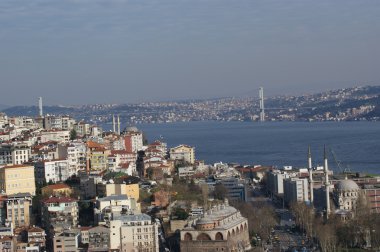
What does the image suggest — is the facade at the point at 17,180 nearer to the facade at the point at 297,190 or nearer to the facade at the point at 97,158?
the facade at the point at 97,158

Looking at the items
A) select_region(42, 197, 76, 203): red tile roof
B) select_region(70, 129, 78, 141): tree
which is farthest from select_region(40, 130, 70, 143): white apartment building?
select_region(42, 197, 76, 203): red tile roof

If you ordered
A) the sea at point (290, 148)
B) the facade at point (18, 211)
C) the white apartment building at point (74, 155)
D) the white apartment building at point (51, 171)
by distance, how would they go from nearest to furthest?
the facade at point (18, 211), the white apartment building at point (51, 171), the white apartment building at point (74, 155), the sea at point (290, 148)

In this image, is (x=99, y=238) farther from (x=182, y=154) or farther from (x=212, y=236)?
(x=182, y=154)

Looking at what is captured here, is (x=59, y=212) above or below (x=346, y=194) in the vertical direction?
above


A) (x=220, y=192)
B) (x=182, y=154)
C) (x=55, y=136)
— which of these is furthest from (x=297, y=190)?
(x=55, y=136)

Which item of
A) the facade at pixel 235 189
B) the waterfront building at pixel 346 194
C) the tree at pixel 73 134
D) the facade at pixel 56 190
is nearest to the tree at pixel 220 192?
the facade at pixel 235 189
